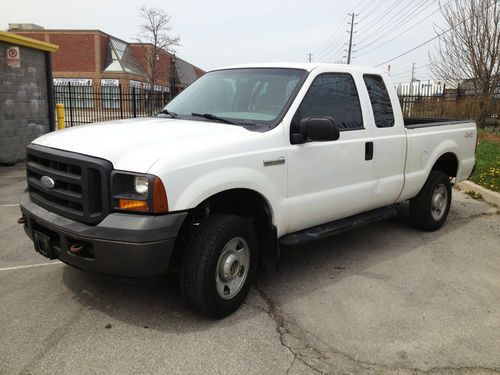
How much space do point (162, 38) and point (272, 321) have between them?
4221 cm

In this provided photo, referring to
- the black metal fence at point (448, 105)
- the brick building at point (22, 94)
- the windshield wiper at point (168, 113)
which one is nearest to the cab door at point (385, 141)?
the windshield wiper at point (168, 113)

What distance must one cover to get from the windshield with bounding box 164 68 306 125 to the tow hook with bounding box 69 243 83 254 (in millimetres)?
1616

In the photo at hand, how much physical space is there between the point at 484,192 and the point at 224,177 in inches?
240

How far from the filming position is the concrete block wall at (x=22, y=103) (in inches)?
424

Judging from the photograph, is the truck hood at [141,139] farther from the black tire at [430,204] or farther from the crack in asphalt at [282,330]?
the black tire at [430,204]

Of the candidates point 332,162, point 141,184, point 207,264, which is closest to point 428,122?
point 332,162

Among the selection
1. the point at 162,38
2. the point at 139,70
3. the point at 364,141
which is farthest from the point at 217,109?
the point at 139,70

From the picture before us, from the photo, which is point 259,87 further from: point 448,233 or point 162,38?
point 162,38

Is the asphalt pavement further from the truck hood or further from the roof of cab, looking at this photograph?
the roof of cab

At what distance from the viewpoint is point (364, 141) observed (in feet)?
15.5

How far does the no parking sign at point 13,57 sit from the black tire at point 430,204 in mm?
9302

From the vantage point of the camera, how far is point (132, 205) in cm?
318

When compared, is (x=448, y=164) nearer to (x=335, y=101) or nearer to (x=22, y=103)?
(x=335, y=101)

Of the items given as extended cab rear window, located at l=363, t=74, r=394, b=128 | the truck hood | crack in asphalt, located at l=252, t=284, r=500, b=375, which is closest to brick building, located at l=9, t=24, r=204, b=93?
extended cab rear window, located at l=363, t=74, r=394, b=128
